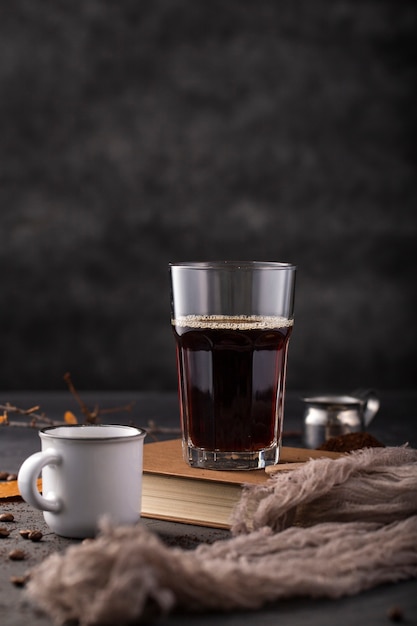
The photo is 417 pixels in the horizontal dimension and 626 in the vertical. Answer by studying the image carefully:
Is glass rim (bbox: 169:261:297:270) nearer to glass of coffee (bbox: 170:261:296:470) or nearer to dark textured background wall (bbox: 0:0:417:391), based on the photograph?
glass of coffee (bbox: 170:261:296:470)

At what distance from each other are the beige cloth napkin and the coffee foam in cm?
31

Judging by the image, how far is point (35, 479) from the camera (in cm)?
172

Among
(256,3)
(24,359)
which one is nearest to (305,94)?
(256,3)

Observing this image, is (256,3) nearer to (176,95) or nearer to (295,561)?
(176,95)

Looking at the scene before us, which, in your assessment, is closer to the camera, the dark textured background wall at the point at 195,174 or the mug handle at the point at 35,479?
the mug handle at the point at 35,479

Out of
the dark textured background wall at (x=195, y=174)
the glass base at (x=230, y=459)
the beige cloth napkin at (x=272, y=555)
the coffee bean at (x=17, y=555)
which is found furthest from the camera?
the dark textured background wall at (x=195, y=174)

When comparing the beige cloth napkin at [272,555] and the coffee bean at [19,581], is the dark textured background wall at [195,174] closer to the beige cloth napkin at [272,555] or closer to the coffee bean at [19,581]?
the beige cloth napkin at [272,555]

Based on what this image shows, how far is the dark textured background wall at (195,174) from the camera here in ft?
15.8

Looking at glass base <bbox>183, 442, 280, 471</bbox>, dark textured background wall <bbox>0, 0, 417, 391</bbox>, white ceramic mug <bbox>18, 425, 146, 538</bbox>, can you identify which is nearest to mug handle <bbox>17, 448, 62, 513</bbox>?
white ceramic mug <bbox>18, 425, 146, 538</bbox>

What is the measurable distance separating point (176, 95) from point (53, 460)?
341 cm

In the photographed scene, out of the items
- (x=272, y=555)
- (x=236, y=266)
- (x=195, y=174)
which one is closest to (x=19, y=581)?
(x=272, y=555)

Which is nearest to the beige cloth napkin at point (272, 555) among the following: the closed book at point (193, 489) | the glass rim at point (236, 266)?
the closed book at point (193, 489)

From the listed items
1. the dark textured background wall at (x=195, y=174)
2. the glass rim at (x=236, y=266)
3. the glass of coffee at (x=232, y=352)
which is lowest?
the glass of coffee at (x=232, y=352)

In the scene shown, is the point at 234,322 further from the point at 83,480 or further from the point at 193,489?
the point at 83,480
